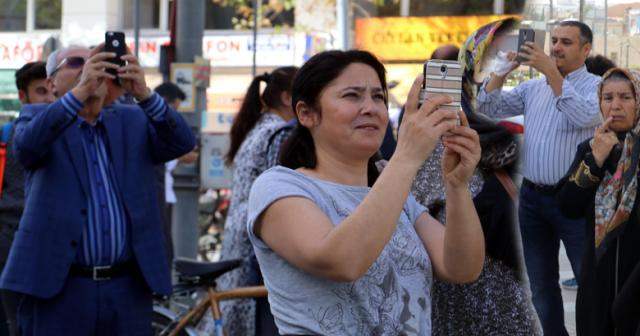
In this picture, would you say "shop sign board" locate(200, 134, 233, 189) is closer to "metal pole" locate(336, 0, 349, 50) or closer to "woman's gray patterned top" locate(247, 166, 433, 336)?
"metal pole" locate(336, 0, 349, 50)

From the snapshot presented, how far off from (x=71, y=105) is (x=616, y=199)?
2018mm

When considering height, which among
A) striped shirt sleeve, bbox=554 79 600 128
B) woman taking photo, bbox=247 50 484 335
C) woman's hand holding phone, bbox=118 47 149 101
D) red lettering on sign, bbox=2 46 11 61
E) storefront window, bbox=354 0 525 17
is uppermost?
storefront window, bbox=354 0 525 17

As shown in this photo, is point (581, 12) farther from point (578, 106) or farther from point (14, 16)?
point (14, 16)

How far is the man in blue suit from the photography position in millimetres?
2713

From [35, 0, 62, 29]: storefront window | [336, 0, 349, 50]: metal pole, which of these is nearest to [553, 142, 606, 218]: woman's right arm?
[336, 0, 349, 50]: metal pole

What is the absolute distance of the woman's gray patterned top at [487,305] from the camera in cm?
186

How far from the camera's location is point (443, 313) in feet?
6.41

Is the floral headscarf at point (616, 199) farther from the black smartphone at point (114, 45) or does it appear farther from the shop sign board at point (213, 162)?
the shop sign board at point (213, 162)

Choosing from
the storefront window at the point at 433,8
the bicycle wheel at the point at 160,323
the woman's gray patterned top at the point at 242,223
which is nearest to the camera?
the woman's gray patterned top at the point at 242,223

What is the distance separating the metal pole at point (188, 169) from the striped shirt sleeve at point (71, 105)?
3.32 metres

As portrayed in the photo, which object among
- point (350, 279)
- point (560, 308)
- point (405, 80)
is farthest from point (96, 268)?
point (405, 80)

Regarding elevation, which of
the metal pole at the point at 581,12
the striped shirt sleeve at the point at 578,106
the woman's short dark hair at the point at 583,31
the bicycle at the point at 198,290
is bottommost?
the bicycle at the point at 198,290

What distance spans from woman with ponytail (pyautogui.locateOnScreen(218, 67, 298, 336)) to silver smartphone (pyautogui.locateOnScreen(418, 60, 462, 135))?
2.55 metres

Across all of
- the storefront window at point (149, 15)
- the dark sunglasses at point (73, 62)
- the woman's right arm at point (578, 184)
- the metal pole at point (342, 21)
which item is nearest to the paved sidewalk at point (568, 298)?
the woman's right arm at point (578, 184)
